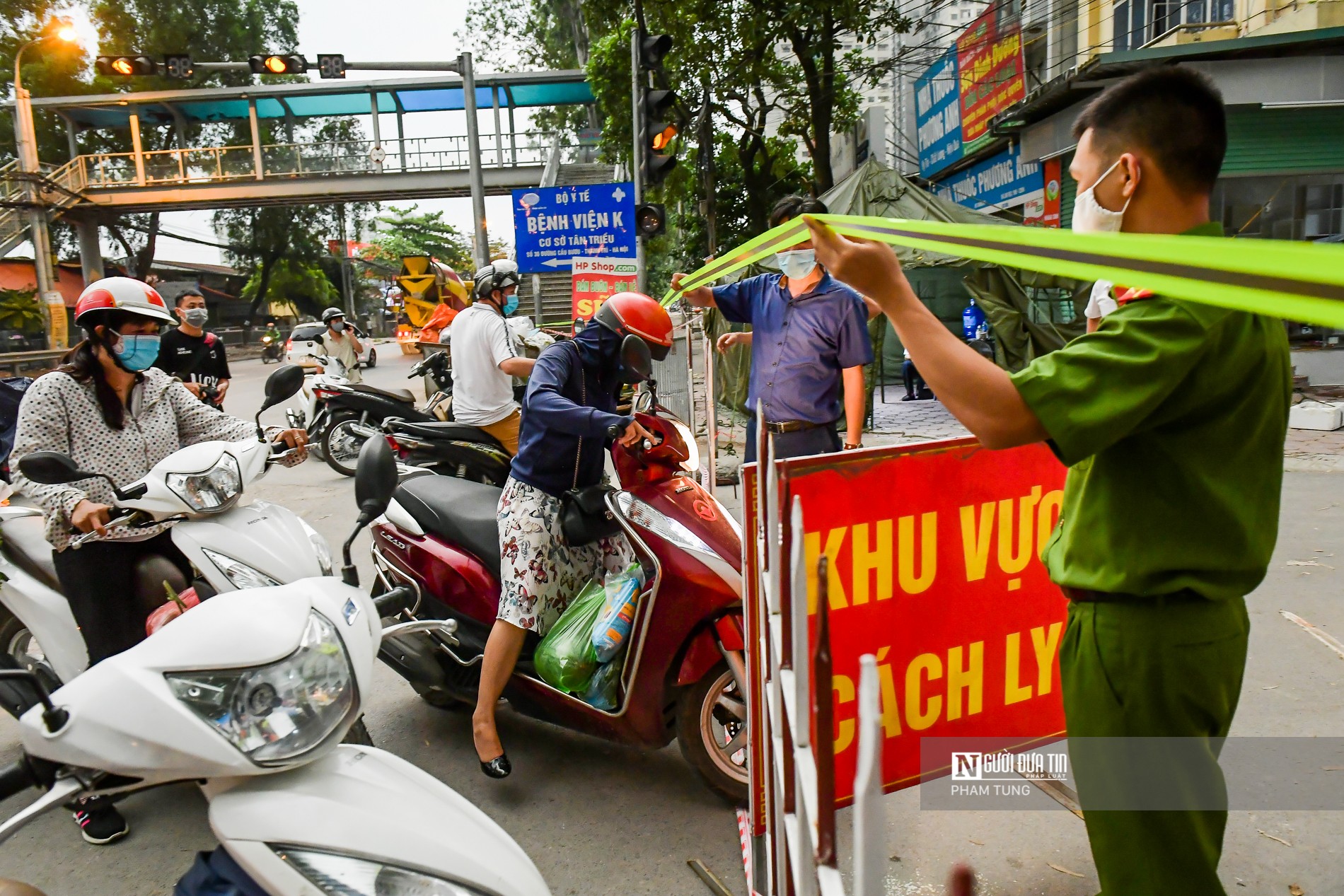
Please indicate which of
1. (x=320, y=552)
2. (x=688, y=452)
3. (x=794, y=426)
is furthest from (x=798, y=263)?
(x=320, y=552)

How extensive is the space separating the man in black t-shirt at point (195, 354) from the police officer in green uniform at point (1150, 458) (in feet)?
22.7

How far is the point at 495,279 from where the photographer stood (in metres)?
5.96

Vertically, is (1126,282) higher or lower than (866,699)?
higher

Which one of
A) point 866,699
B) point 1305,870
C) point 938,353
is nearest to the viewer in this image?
point 866,699

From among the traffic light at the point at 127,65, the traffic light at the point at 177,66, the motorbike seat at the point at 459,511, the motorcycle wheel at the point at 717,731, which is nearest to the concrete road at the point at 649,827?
the motorcycle wheel at the point at 717,731

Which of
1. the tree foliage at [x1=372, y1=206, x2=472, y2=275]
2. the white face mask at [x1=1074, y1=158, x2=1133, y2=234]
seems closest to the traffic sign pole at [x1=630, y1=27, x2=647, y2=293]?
the white face mask at [x1=1074, y1=158, x2=1133, y2=234]

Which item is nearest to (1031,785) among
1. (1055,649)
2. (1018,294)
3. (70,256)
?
(1055,649)

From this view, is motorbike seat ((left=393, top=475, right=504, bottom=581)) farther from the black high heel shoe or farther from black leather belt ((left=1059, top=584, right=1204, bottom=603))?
black leather belt ((left=1059, top=584, right=1204, bottom=603))

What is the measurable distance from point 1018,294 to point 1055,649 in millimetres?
9006

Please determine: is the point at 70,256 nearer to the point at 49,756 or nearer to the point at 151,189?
the point at 151,189

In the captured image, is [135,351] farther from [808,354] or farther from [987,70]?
[987,70]

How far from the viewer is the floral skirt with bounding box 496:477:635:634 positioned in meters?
3.04

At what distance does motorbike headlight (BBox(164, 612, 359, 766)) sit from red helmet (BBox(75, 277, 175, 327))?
1834 millimetres

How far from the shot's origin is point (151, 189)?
2922cm
